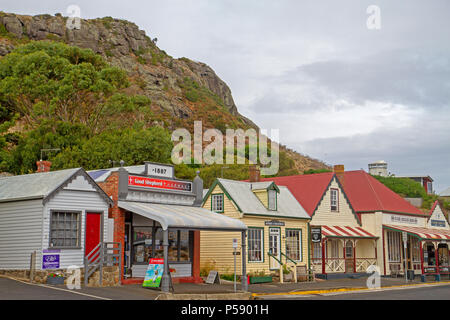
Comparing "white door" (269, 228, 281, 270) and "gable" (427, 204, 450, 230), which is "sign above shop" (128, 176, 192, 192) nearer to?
"white door" (269, 228, 281, 270)

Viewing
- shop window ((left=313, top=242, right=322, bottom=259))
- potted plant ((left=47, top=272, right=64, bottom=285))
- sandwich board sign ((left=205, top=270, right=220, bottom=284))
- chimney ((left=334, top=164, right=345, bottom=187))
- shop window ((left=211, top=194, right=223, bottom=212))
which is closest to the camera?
potted plant ((left=47, top=272, right=64, bottom=285))

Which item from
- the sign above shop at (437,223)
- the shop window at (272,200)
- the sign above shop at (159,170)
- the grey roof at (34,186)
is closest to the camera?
the grey roof at (34,186)

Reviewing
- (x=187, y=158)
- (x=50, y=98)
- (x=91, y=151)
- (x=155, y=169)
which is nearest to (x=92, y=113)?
(x=50, y=98)

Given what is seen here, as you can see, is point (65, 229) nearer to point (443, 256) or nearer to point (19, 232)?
point (19, 232)

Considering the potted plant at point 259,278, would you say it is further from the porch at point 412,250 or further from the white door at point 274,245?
the porch at point 412,250

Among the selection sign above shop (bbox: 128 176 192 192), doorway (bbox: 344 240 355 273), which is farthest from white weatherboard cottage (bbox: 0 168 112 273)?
doorway (bbox: 344 240 355 273)

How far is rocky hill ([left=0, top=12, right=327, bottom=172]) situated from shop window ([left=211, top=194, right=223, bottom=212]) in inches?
2636

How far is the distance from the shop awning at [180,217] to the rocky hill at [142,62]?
73006 mm

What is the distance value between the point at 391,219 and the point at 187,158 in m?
40.3

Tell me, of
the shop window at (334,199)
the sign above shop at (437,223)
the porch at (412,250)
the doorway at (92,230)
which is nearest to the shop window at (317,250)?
the shop window at (334,199)

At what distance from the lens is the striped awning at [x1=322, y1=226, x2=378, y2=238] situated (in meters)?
34.0

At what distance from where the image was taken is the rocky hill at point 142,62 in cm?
11756

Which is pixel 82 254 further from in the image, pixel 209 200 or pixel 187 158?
pixel 187 158

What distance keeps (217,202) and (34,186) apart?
11186 millimetres
